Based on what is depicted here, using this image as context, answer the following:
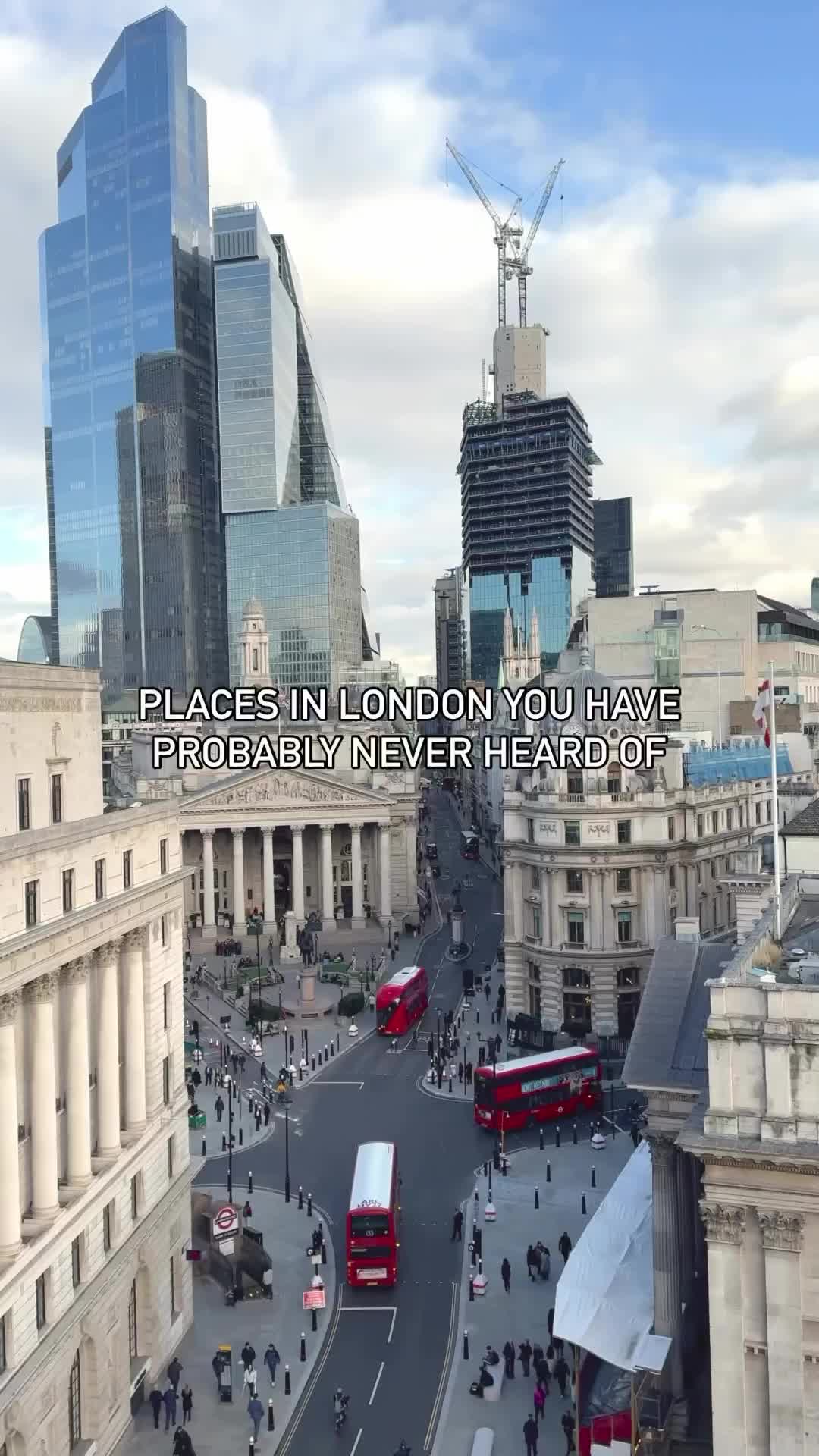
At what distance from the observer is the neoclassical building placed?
26.1 metres

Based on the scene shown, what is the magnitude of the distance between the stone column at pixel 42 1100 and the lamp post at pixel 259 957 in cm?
3943

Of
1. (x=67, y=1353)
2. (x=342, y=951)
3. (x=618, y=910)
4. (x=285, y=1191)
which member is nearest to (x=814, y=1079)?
(x=67, y=1353)

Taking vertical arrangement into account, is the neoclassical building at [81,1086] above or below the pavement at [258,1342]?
above

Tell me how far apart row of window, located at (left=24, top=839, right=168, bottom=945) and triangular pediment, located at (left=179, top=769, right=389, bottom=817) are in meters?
66.1

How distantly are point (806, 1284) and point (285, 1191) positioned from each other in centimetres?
2721

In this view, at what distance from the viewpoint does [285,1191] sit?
150ft

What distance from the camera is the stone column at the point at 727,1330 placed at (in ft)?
74.4

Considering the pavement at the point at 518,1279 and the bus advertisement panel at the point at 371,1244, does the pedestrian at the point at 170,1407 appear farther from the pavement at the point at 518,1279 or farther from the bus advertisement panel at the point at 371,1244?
the bus advertisement panel at the point at 371,1244

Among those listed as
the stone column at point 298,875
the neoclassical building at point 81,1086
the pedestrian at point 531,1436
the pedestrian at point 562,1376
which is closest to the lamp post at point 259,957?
the stone column at point 298,875

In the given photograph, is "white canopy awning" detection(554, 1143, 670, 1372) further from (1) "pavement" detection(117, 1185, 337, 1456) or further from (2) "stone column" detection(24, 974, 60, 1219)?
(2) "stone column" detection(24, 974, 60, 1219)

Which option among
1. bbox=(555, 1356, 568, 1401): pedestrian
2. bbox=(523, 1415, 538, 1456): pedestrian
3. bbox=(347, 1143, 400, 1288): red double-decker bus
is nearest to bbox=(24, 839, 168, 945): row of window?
bbox=(347, 1143, 400, 1288): red double-decker bus

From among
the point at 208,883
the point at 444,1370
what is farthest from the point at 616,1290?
the point at 208,883

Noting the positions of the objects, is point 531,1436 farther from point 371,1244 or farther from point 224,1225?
point 224,1225

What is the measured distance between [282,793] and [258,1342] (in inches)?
2744
